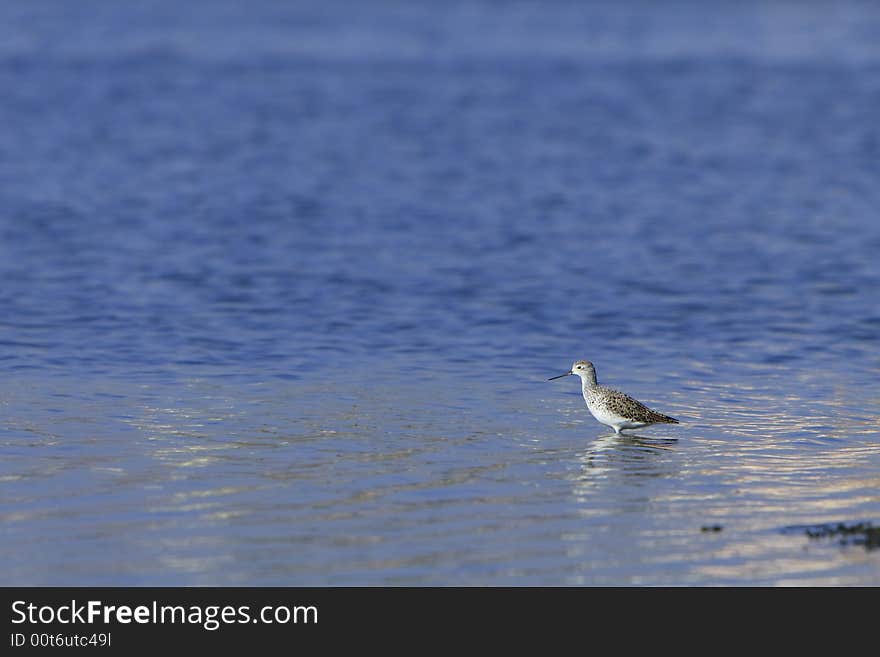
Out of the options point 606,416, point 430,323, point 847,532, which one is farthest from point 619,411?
point 430,323

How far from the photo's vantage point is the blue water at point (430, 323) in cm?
1128

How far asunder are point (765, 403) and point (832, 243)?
40.0ft

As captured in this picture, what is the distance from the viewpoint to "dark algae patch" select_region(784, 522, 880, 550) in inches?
432

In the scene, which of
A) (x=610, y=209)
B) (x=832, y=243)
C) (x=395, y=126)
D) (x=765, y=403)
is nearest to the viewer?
(x=765, y=403)

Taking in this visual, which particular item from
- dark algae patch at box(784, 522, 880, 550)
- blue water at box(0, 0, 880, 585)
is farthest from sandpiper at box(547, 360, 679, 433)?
dark algae patch at box(784, 522, 880, 550)

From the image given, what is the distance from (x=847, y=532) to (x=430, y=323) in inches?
415

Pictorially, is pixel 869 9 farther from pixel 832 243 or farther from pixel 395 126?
pixel 832 243

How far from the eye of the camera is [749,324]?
70.8 ft

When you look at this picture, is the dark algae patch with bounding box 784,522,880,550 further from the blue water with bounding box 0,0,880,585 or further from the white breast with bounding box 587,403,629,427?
the white breast with bounding box 587,403,629,427

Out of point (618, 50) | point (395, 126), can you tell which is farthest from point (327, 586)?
point (618, 50)

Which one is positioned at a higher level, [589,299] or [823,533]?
[589,299]

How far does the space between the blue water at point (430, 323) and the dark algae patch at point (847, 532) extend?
17cm

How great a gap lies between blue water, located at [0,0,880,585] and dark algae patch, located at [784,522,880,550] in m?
0.17

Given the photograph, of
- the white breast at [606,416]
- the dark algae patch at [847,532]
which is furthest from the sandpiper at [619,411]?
the dark algae patch at [847,532]
